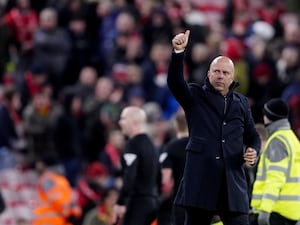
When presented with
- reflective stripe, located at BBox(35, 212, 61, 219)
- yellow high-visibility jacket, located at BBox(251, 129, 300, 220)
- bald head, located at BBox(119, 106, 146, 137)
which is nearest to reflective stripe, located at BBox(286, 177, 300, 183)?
yellow high-visibility jacket, located at BBox(251, 129, 300, 220)

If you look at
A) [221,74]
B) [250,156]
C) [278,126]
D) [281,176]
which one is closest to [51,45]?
[278,126]

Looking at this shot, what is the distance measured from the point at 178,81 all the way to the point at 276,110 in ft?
6.81

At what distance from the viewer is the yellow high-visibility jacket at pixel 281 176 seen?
11.9 m

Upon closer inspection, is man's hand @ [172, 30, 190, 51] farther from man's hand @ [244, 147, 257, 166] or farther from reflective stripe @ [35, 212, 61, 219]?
reflective stripe @ [35, 212, 61, 219]

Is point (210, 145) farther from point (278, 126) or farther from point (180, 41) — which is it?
point (278, 126)

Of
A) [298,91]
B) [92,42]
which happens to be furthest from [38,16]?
[298,91]

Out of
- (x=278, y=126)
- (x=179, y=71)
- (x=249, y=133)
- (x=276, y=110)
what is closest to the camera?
(x=179, y=71)

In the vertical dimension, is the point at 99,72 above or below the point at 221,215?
above

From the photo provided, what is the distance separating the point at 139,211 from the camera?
13398mm

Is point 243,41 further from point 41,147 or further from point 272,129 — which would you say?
point 272,129

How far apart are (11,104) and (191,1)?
17.5 ft

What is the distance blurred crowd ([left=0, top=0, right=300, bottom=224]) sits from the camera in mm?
18719

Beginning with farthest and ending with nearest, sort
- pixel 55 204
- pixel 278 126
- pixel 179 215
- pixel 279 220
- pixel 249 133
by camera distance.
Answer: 1. pixel 55 204
2. pixel 179 215
3. pixel 278 126
4. pixel 279 220
5. pixel 249 133

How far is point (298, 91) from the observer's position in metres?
18.5
